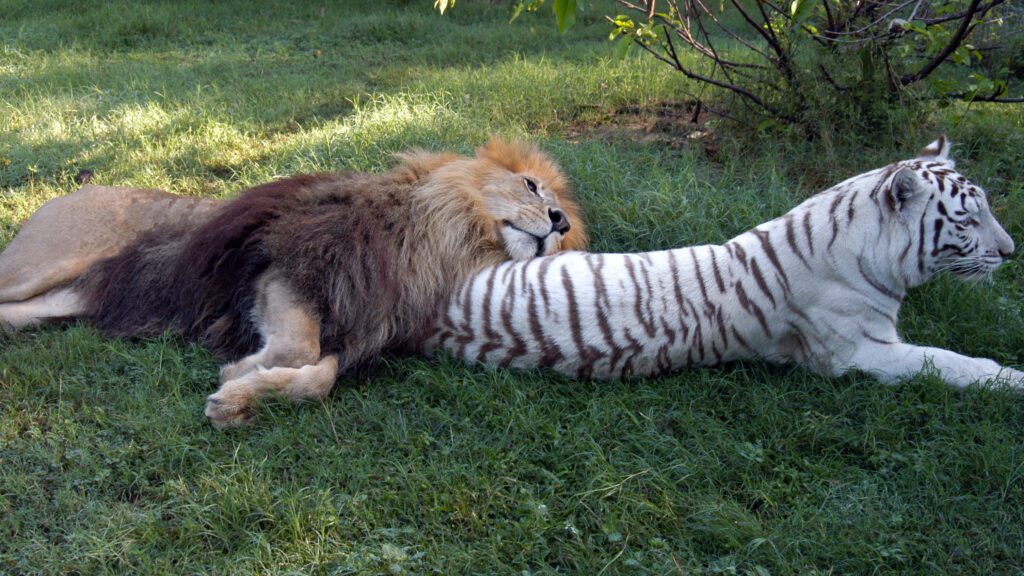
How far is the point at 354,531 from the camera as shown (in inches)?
101

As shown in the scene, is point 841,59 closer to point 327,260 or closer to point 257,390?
point 327,260

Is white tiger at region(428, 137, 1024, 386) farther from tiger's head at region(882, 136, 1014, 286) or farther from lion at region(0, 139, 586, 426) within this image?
lion at region(0, 139, 586, 426)

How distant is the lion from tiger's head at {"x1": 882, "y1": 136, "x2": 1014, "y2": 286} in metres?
1.32

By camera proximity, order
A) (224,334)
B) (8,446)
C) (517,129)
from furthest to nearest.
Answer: (517,129)
(224,334)
(8,446)

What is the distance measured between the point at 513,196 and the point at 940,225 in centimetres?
162

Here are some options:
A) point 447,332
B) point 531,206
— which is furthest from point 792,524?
point 531,206

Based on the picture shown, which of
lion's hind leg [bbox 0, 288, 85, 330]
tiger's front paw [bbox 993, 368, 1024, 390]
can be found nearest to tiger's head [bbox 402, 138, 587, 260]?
lion's hind leg [bbox 0, 288, 85, 330]

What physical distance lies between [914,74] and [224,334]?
12.3ft

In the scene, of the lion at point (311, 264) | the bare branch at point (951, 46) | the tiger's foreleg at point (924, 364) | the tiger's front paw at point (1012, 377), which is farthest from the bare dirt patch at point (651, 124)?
the tiger's front paw at point (1012, 377)

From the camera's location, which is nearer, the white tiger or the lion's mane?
the white tiger

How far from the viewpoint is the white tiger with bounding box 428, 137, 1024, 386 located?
3.15 meters

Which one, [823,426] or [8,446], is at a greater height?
[823,426]

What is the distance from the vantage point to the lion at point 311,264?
10.8 ft

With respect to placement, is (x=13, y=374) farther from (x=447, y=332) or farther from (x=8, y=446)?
(x=447, y=332)
